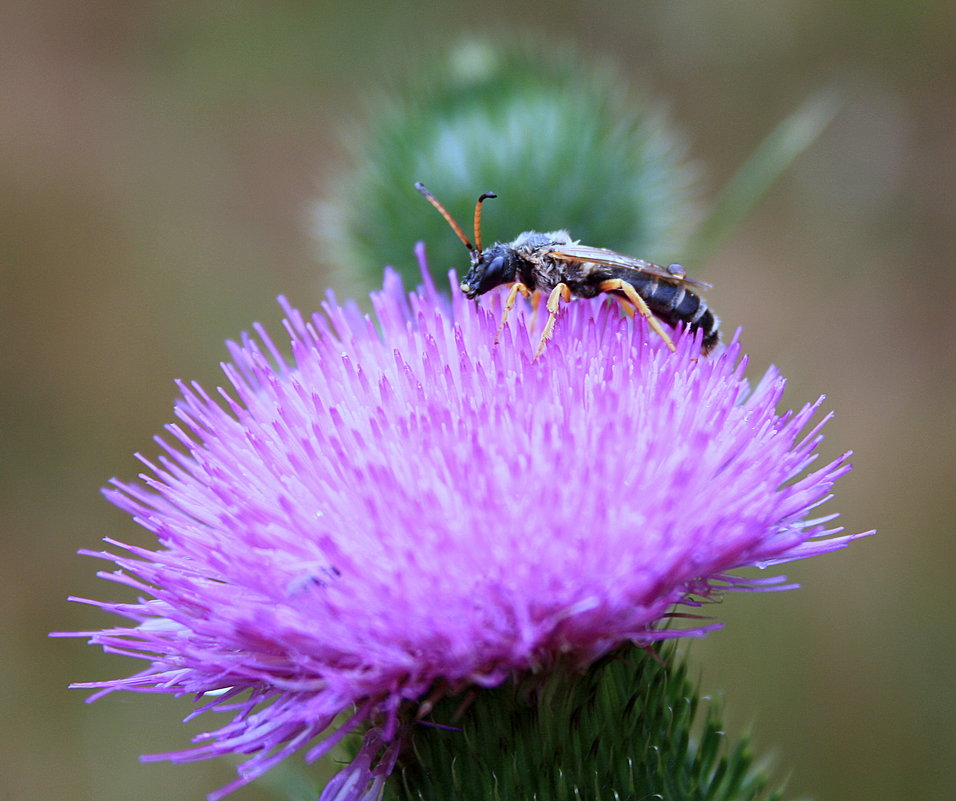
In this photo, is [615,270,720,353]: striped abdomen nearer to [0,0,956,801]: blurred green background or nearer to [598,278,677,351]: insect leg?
Answer: [598,278,677,351]: insect leg

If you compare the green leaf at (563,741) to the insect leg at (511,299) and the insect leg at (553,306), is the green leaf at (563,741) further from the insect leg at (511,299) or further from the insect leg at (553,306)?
the insect leg at (511,299)

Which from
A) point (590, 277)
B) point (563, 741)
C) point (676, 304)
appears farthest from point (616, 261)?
point (563, 741)

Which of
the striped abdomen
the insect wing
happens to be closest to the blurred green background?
the striped abdomen

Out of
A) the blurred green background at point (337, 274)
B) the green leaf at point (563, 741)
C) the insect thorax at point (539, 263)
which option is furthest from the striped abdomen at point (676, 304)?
the blurred green background at point (337, 274)

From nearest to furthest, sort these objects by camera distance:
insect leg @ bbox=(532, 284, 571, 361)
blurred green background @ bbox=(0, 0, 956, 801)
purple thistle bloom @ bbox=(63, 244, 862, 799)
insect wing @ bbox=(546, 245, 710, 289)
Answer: purple thistle bloom @ bbox=(63, 244, 862, 799) → insect leg @ bbox=(532, 284, 571, 361) → insect wing @ bbox=(546, 245, 710, 289) → blurred green background @ bbox=(0, 0, 956, 801)

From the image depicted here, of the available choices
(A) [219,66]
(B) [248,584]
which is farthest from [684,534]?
(A) [219,66]

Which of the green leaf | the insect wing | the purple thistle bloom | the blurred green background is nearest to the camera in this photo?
the purple thistle bloom

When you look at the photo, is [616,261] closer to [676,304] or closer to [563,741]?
[676,304]

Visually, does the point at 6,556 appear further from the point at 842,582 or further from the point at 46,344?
the point at 842,582
